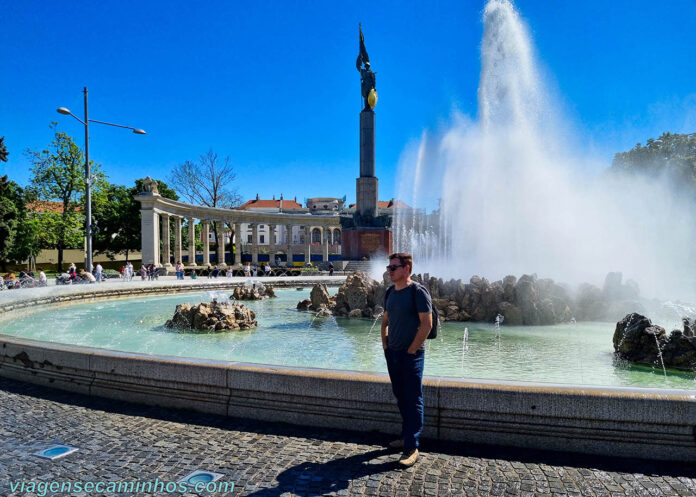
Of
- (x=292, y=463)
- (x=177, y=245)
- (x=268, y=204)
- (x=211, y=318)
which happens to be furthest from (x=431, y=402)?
(x=268, y=204)

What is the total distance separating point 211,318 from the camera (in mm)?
12031

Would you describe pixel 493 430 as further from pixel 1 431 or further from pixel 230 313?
pixel 230 313

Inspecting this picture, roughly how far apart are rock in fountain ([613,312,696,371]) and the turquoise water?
0.28 metres

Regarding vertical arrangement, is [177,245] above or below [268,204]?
below

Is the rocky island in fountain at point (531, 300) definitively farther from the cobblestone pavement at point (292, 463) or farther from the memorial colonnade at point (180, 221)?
the memorial colonnade at point (180, 221)

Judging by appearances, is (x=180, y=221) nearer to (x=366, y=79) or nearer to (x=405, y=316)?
(x=366, y=79)

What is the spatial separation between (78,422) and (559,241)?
19.4 metres

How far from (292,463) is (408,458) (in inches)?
36.8

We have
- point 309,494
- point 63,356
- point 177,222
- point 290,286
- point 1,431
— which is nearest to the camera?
point 309,494

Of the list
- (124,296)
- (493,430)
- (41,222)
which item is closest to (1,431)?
(493,430)

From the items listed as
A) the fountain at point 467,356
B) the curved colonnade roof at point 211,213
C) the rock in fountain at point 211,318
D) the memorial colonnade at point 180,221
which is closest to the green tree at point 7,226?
the memorial colonnade at point 180,221

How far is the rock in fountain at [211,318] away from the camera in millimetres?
11867

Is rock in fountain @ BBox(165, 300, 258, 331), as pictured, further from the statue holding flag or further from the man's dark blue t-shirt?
the statue holding flag

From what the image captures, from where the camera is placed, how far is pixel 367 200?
125 feet
